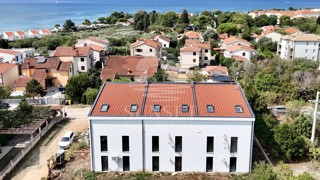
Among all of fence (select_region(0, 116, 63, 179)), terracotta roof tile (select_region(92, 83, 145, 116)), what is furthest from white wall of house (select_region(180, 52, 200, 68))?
terracotta roof tile (select_region(92, 83, 145, 116))

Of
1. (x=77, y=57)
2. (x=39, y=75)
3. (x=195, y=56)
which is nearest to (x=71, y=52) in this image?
(x=77, y=57)

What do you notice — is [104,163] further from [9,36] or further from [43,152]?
[9,36]

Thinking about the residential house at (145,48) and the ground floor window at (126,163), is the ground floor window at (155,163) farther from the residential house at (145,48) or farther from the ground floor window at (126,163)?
the residential house at (145,48)

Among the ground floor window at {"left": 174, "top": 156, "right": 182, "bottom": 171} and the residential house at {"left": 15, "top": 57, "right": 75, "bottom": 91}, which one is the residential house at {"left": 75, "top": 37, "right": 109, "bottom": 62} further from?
the ground floor window at {"left": 174, "top": 156, "right": 182, "bottom": 171}

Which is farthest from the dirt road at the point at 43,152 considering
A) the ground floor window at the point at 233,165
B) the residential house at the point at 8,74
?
the residential house at the point at 8,74

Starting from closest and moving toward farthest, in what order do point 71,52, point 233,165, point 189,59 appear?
1. point 233,165
2. point 71,52
3. point 189,59

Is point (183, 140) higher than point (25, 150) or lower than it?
higher
